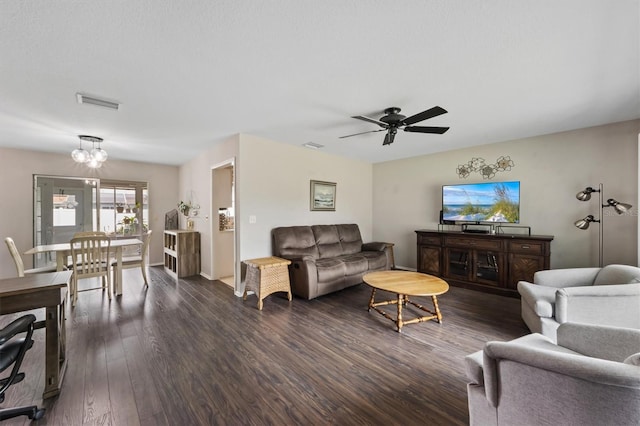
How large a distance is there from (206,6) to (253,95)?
3.75ft

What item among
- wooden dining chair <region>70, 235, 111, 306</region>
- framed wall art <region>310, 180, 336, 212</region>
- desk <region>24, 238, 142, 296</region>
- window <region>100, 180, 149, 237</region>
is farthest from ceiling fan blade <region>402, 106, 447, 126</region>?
window <region>100, 180, 149, 237</region>

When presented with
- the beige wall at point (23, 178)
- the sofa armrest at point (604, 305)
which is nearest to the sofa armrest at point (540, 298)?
the sofa armrest at point (604, 305)

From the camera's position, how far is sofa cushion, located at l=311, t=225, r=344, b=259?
4691 millimetres

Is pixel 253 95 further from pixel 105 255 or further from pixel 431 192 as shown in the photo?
pixel 431 192

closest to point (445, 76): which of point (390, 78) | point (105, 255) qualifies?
point (390, 78)

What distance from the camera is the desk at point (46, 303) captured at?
1.62 m

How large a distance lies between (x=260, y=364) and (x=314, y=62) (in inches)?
102

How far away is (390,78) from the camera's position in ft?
7.52

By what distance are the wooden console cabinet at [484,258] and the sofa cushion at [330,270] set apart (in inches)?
71.8

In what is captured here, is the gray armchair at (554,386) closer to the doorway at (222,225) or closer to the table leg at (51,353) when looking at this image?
the table leg at (51,353)

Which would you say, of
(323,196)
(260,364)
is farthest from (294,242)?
(260,364)

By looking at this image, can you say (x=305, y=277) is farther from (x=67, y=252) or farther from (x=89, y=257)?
(x=67, y=252)

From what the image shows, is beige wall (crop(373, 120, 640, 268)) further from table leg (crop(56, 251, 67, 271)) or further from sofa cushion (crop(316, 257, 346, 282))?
table leg (crop(56, 251, 67, 271))

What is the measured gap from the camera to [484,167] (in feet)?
14.9
